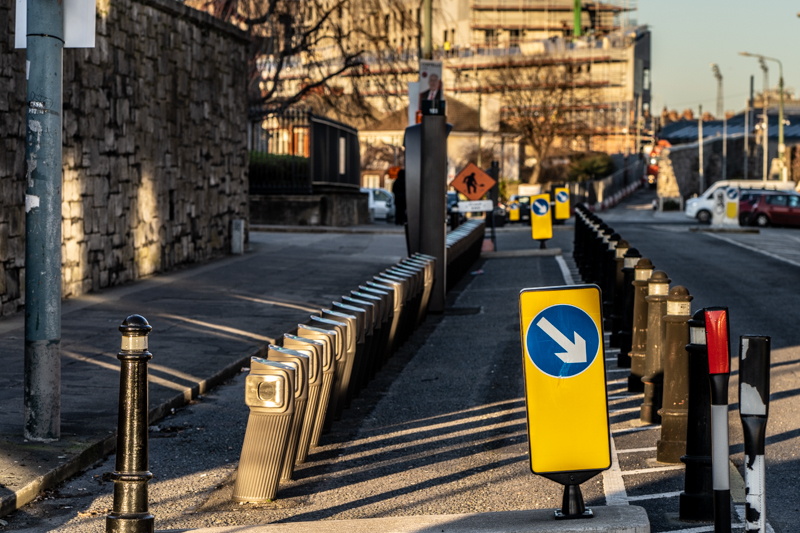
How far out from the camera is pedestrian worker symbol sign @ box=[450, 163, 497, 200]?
66.3 ft

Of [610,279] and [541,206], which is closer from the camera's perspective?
[610,279]

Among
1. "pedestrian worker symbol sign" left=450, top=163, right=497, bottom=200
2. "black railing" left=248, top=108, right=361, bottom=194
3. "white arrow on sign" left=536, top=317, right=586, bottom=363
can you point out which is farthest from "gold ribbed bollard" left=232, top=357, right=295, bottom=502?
"black railing" left=248, top=108, right=361, bottom=194

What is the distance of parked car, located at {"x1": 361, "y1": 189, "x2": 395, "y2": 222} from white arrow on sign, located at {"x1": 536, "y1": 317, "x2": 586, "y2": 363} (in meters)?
37.8

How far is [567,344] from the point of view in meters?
4.73

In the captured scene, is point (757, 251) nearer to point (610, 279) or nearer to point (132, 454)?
point (610, 279)

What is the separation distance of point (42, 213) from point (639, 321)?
4.49m

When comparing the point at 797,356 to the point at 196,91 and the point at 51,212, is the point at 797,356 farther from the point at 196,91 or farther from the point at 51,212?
the point at 196,91

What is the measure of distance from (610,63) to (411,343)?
110242 millimetres

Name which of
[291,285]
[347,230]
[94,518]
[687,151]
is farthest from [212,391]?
[687,151]

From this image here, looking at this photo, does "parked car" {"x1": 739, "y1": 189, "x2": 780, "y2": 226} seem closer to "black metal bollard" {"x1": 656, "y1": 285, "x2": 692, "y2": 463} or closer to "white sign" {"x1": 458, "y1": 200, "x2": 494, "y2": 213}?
"white sign" {"x1": 458, "y1": 200, "x2": 494, "y2": 213}

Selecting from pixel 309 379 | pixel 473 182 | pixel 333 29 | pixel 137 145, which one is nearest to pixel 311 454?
pixel 309 379

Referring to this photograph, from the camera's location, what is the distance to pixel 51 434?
6.14m

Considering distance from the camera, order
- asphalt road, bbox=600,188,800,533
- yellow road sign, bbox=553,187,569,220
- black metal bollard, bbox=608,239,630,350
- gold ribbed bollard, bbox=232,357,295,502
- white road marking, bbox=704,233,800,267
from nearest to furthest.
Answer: gold ribbed bollard, bbox=232,357,295,502
asphalt road, bbox=600,188,800,533
black metal bollard, bbox=608,239,630,350
white road marking, bbox=704,233,800,267
yellow road sign, bbox=553,187,569,220

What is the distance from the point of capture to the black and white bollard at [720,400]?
4.29 m
